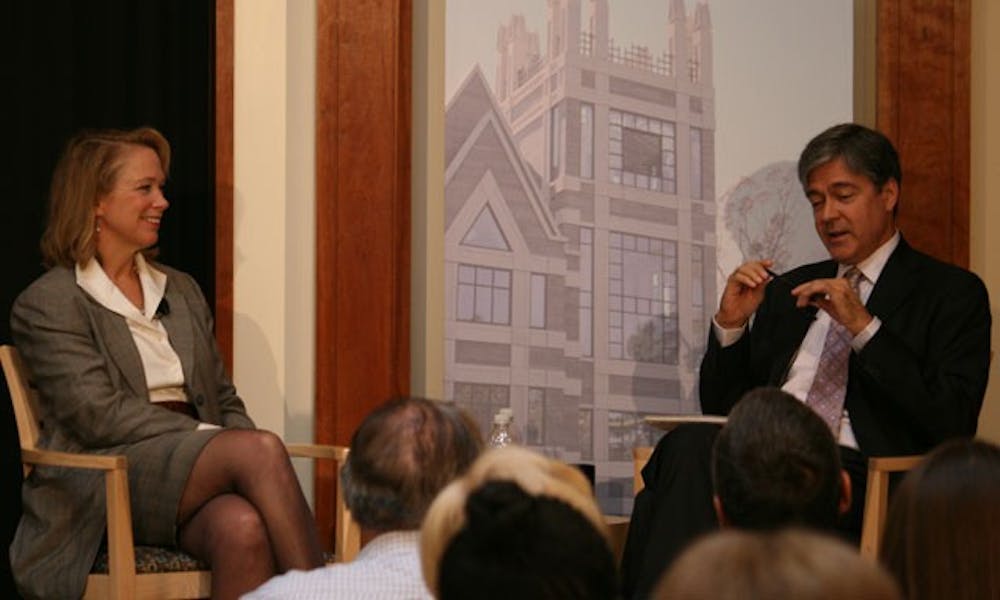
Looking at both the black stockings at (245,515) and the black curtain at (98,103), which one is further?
the black curtain at (98,103)

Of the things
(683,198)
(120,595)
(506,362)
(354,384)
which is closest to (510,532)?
(120,595)

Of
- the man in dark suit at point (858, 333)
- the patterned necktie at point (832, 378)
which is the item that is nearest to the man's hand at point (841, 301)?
the man in dark suit at point (858, 333)

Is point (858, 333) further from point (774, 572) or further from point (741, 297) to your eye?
point (774, 572)

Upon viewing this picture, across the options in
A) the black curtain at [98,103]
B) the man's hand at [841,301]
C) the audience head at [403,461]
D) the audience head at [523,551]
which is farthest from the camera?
the black curtain at [98,103]

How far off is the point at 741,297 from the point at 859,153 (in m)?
0.45

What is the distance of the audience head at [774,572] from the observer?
104cm

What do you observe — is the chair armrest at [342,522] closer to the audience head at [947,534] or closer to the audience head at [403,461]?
the audience head at [403,461]

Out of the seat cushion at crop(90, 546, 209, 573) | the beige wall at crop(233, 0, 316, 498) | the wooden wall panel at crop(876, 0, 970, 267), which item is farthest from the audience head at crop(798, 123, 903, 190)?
the seat cushion at crop(90, 546, 209, 573)

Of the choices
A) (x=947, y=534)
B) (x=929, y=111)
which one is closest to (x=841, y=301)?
(x=929, y=111)

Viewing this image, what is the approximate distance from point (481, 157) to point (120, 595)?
71.9 inches

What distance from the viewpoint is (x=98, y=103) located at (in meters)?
4.03

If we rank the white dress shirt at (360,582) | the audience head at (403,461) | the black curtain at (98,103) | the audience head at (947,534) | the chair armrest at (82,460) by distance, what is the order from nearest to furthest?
the audience head at (947,534) < the white dress shirt at (360,582) < the audience head at (403,461) < the chair armrest at (82,460) < the black curtain at (98,103)

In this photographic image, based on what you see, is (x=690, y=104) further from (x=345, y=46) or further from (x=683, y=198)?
(x=345, y=46)

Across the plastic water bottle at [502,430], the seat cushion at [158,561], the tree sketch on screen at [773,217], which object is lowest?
the seat cushion at [158,561]
